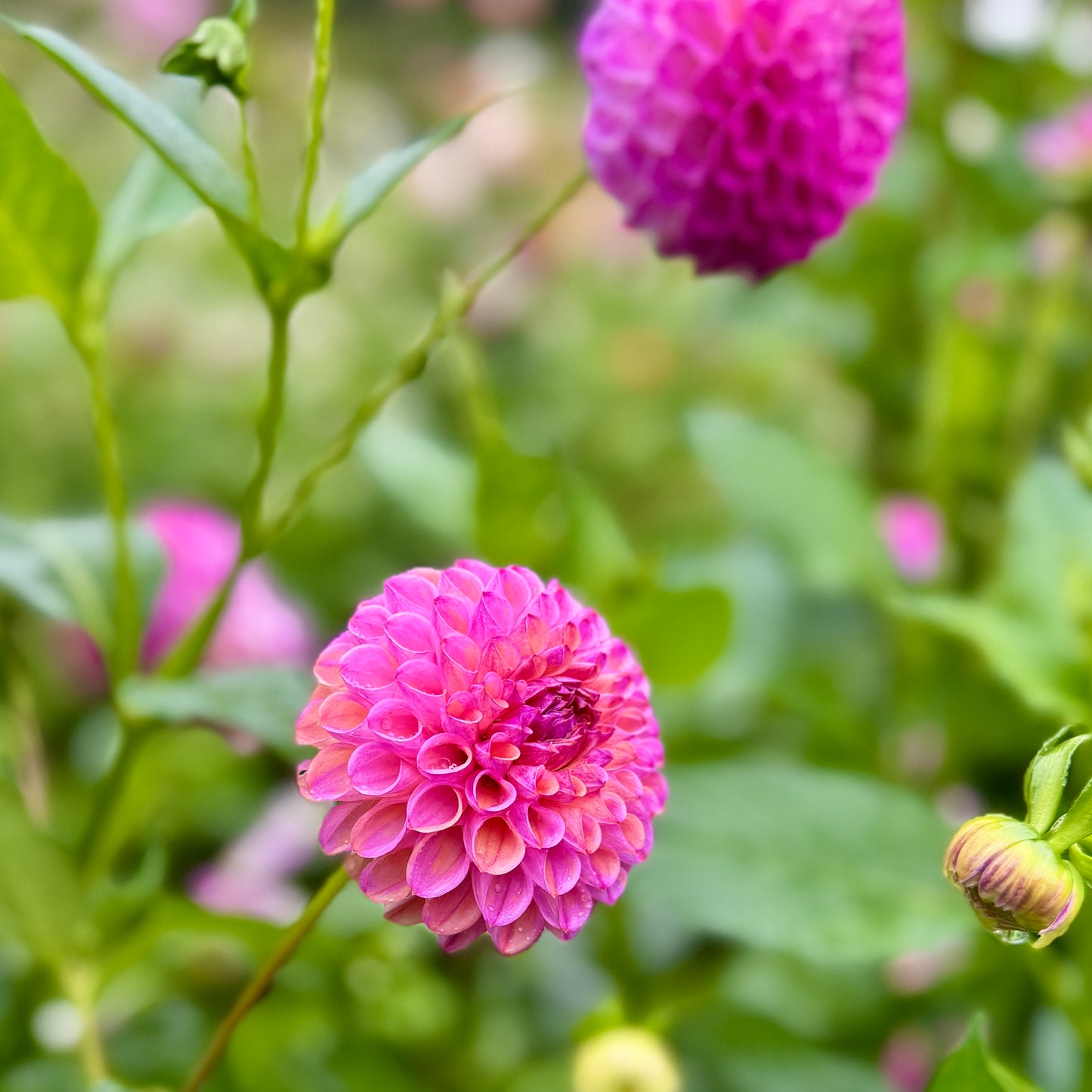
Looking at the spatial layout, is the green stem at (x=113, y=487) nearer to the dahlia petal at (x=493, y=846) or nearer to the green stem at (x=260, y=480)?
the green stem at (x=260, y=480)

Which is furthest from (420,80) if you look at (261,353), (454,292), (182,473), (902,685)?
(454,292)

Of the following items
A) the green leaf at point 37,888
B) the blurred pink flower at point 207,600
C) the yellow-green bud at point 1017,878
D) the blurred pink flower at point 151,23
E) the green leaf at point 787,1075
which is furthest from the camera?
the blurred pink flower at point 151,23

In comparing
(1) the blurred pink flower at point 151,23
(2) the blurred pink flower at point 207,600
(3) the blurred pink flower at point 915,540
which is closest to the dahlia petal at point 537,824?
(2) the blurred pink flower at point 207,600

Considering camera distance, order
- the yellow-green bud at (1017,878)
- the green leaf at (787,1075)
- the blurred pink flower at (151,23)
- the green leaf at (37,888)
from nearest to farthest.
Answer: the yellow-green bud at (1017,878)
the green leaf at (37,888)
the green leaf at (787,1075)
the blurred pink flower at (151,23)

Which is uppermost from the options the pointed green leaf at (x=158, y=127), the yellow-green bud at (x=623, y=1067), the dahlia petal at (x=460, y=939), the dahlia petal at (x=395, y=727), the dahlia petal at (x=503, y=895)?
the pointed green leaf at (x=158, y=127)

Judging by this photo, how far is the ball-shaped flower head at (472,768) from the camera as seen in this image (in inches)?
9.3

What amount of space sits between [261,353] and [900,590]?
2.75 ft

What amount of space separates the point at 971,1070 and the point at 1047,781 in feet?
Result: 0.28

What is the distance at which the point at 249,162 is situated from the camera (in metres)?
0.29

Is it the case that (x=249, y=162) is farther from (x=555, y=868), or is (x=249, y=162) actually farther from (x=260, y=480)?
(x=555, y=868)

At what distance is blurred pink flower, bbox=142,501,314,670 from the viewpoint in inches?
22.2

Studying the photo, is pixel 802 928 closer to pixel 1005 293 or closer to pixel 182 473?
pixel 1005 293

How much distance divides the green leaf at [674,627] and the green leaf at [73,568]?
165 millimetres

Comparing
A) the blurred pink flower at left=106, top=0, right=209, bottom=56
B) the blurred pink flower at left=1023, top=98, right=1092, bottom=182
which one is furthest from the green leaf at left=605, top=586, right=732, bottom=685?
the blurred pink flower at left=106, top=0, right=209, bottom=56
